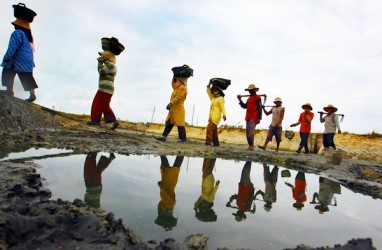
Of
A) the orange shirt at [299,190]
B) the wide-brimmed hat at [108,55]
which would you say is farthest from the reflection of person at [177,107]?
the orange shirt at [299,190]

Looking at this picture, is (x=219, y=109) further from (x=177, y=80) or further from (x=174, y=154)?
(x=174, y=154)

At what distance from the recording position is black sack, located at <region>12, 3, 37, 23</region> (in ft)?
21.1

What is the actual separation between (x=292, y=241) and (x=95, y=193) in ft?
5.22

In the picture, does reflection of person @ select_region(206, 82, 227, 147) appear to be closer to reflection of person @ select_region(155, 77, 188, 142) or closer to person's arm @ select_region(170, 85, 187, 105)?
reflection of person @ select_region(155, 77, 188, 142)

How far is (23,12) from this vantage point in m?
6.50

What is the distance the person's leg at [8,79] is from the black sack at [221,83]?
5217mm

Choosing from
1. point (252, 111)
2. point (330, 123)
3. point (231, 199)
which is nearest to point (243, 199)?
point (231, 199)

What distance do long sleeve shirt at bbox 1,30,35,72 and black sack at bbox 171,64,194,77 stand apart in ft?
12.0

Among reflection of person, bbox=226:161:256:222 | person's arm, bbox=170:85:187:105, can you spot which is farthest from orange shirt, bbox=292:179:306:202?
person's arm, bbox=170:85:187:105

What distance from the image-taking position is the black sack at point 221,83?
350 inches

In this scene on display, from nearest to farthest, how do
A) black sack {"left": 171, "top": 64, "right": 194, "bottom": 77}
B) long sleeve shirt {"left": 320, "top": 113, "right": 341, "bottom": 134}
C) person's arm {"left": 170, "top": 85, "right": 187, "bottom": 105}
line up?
person's arm {"left": 170, "top": 85, "right": 187, "bottom": 105} → black sack {"left": 171, "top": 64, "right": 194, "bottom": 77} → long sleeve shirt {"left": 320, "top": 113, "right": 341, "bottom": 134}

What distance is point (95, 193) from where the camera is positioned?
2498 millimetres

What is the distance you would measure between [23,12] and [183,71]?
159 inches

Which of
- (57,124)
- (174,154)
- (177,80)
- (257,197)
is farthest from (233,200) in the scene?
(57,124)
